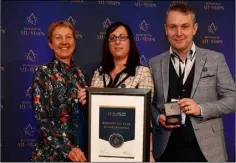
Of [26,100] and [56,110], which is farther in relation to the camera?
[26,100]

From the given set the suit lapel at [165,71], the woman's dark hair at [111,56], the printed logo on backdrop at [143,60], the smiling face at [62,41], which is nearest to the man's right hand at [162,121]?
the suit lapel at [165,71]

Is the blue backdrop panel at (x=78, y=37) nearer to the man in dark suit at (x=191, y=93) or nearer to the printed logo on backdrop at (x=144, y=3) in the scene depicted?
the printed logo on backdrop at (x=144, y=3)

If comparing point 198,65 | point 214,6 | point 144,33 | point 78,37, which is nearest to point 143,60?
point 144,33

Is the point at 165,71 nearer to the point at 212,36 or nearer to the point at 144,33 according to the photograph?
the point at 144,33

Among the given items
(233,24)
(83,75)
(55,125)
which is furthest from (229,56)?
(55,125)

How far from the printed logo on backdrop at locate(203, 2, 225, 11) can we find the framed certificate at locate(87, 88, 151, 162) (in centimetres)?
169

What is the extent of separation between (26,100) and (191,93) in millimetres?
1786

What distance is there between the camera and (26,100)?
11.1 ft

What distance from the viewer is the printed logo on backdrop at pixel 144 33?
3369 millimetres

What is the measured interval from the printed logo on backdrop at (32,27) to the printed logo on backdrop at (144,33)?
0.96m

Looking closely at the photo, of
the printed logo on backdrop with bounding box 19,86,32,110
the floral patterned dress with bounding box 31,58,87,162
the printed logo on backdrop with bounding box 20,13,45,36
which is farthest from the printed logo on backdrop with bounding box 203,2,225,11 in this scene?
the printed logo on backdrop with bounding box 19,86,32,110

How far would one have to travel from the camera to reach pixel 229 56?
341cm

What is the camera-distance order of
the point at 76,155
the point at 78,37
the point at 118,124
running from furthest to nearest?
1. the point at 78,37
2. the point at 76,155
3. the point at 118,124

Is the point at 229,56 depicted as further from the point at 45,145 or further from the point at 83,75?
the point at 45,145
